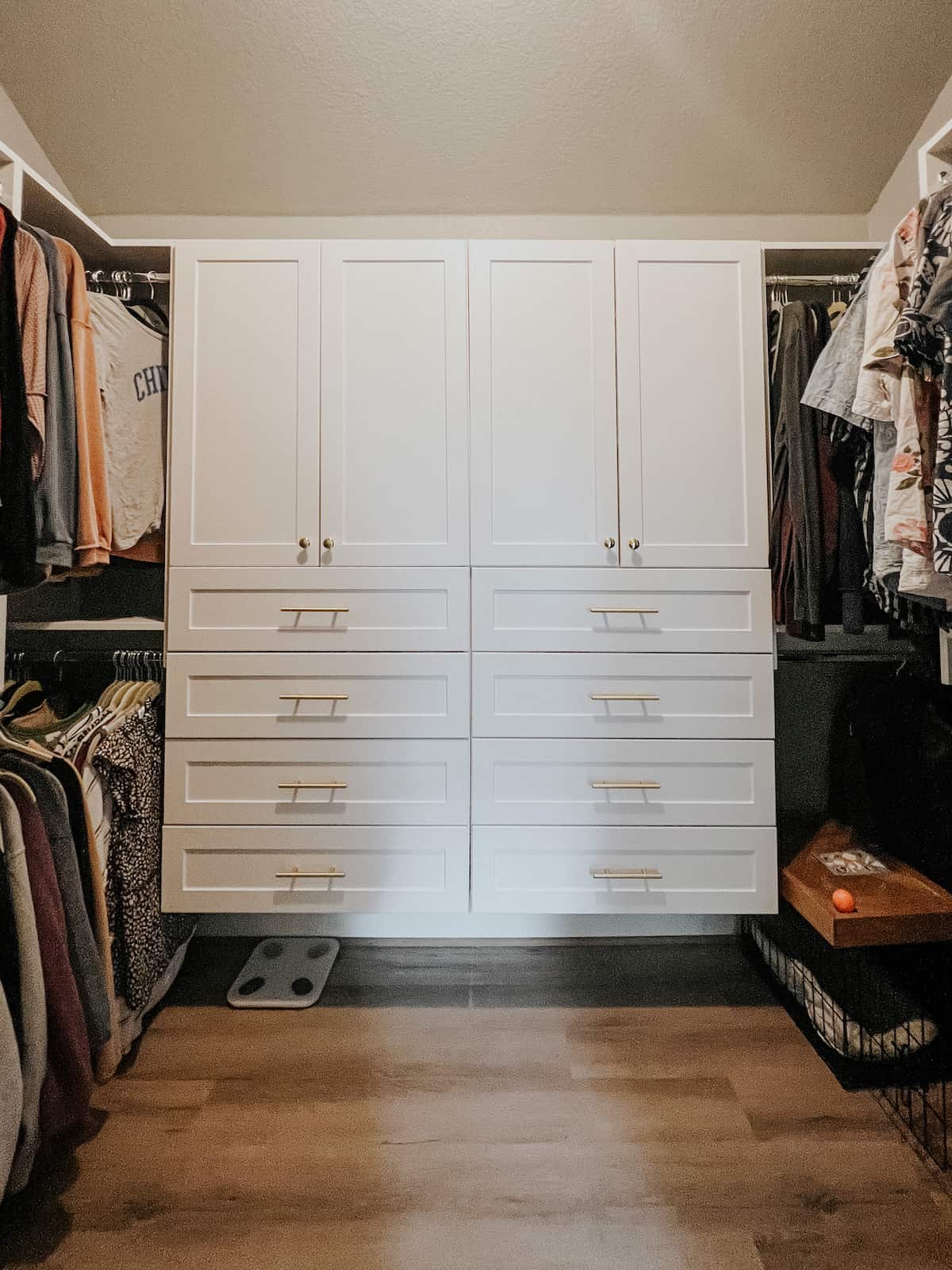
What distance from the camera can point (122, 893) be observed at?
4.74 feet

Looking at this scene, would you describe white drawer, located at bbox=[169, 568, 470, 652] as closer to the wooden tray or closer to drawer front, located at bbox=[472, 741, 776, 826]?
drawer front, located at bbox=[472, 741, 776, 826]

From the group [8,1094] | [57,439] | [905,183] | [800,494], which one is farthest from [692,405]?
[8,1094]

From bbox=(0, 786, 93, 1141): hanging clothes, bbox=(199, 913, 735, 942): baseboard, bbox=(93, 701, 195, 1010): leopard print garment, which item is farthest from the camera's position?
bbox=(199, 913, 735, 942): baseboard

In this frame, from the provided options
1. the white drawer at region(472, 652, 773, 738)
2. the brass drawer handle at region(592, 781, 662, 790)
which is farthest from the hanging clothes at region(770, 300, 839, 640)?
the brass drawer handle at region(592, 781, 662, 790)

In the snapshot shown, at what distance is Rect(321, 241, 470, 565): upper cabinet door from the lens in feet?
5.24

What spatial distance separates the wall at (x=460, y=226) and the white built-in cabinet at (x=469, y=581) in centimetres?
46

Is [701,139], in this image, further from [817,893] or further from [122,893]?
[122,893]

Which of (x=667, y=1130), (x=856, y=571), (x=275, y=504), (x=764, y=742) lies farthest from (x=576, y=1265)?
(x=275, y=504)

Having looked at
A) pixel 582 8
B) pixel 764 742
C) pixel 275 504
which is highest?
pixel 582 8

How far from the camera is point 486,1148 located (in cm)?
122

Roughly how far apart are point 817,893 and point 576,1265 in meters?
0.87

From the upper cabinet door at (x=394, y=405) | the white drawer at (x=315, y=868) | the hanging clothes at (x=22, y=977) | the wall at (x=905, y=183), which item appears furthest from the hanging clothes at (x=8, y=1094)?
the wall at (x=905, y=183)

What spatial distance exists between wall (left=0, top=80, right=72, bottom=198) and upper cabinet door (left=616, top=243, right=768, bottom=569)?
1645 millimetres

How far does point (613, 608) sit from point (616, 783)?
44 cm
